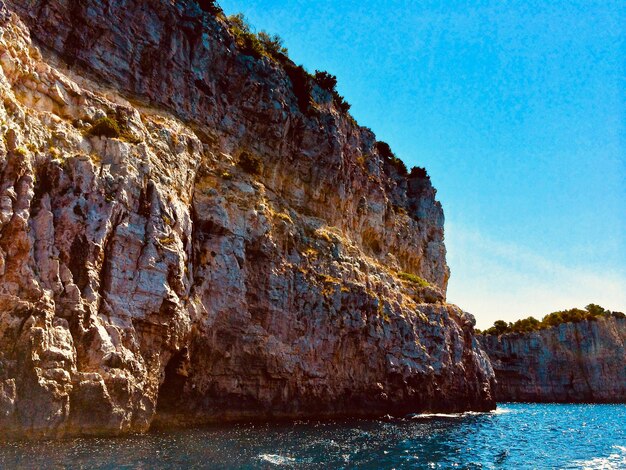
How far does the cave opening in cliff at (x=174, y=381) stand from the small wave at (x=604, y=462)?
27144 millimetres

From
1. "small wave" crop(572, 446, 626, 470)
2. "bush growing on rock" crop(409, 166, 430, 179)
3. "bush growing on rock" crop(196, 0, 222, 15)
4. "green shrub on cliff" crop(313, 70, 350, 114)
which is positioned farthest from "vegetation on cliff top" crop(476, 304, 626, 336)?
"bush growing on rock" crop(196, 0, 222, 15)

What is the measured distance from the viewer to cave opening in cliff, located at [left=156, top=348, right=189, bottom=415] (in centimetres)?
3522

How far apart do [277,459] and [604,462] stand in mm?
20740

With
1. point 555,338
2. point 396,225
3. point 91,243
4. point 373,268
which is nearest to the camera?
point 91,243

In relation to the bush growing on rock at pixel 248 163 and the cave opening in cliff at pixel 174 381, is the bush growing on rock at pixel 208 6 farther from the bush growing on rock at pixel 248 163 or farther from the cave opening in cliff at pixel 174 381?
the cave opening in cliff at pixel 174 381

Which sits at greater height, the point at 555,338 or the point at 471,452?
the point at 555,338

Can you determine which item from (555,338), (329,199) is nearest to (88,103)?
(329,199)

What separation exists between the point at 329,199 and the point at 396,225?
21.4 metres

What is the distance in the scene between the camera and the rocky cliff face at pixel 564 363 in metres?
104

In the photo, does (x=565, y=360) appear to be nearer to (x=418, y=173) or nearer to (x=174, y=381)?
(x=418, y=173)

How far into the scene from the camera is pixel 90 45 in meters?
41.8

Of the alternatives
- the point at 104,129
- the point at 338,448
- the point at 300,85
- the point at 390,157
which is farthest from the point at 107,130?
the point at 390,157

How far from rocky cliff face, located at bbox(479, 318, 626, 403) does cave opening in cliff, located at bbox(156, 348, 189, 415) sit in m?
90.3

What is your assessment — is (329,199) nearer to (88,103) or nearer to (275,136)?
(275,136)
